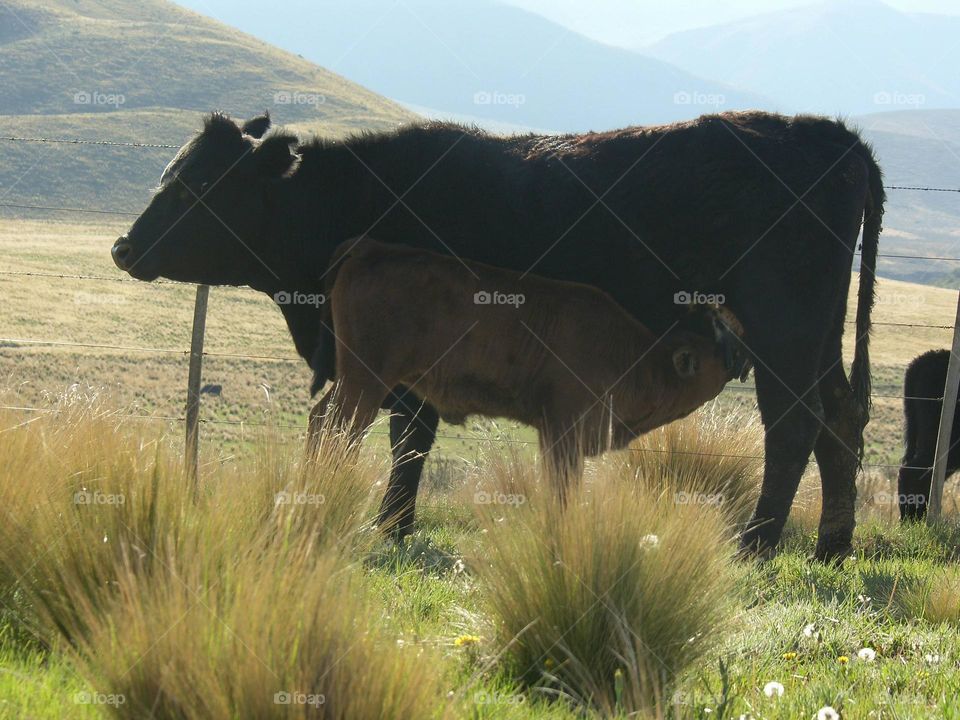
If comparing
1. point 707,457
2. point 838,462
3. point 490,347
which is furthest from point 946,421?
point 490,347

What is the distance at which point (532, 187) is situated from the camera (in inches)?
266

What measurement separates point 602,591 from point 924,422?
7172mm

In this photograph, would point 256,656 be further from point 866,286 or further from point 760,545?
point 866,286

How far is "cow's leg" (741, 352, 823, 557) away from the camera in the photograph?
669cm

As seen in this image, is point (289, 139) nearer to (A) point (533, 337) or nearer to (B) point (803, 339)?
(A) point (533, 337)

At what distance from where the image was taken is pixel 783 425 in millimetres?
6742

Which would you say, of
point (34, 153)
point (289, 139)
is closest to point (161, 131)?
point (34, 153)

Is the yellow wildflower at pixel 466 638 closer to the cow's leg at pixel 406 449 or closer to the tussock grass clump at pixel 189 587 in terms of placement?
the tussock grass clump at pixel 189 587

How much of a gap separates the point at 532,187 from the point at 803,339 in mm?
1881

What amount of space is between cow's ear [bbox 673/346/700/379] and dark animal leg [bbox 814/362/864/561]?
1078 millimetres

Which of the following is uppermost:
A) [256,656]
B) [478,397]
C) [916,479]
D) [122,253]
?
[122,253]

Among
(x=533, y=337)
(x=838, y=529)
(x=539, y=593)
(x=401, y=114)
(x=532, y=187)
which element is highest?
(x=401, y=114)

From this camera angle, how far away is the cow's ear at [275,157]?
288 inches

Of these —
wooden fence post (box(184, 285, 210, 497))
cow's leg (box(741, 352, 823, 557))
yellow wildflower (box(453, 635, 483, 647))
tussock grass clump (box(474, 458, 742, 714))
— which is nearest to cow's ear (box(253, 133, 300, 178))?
wooden fence post (box(184, 285, 210, 497))
